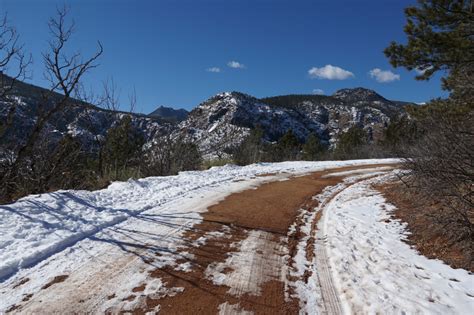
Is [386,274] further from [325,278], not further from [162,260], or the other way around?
[162,260]

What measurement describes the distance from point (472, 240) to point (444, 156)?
161 centimetres

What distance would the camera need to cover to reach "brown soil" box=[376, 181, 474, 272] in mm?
5131

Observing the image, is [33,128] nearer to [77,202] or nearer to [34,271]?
[77,202]

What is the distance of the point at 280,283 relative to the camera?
4.17 metres

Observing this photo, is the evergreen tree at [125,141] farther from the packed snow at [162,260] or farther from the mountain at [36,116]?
the packed snow at [162,260]

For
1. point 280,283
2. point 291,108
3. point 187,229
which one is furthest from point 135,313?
point 291,108

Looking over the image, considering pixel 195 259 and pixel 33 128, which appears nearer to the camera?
pixel 195 259

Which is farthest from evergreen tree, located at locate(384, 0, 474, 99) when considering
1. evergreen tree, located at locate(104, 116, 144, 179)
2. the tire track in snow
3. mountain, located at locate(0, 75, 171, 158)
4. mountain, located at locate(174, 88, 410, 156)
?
mountain, located at locate(174, 88, 410, 156)

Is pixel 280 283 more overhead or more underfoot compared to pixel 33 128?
more underfoot

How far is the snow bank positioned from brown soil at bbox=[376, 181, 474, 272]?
5.34m

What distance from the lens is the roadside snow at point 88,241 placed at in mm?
3627

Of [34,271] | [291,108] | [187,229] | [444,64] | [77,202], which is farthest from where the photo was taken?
[291,108]

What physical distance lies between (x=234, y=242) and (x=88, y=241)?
2263 mm

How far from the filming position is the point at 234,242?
5.54 metres
